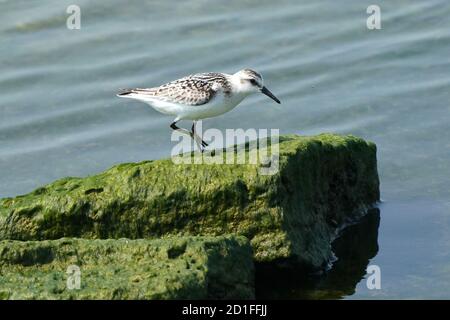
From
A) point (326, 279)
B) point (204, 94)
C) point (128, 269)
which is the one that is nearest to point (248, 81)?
point (204, 94)

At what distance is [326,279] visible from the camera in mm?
9383

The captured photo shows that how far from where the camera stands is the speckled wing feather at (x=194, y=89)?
10.6m

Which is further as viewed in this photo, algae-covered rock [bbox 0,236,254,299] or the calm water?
the calm water

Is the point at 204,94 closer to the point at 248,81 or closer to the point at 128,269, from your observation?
the point at 248,81

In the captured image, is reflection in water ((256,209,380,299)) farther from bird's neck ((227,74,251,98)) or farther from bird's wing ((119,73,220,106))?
bird's wing ((119,73,220,106))

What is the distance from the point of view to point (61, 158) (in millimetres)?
13516

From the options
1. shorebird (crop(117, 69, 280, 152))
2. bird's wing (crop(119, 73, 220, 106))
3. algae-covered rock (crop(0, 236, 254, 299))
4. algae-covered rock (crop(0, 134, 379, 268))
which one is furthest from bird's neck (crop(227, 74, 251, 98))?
algae-covered rock (crop(0, 236, 254, 299))

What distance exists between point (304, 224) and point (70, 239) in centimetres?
226

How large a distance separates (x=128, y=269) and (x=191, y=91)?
3159mm

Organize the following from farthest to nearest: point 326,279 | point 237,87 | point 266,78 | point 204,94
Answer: point 266,78
point 237,87
point 204,94
point 326,279

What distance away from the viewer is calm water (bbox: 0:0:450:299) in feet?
40.8
